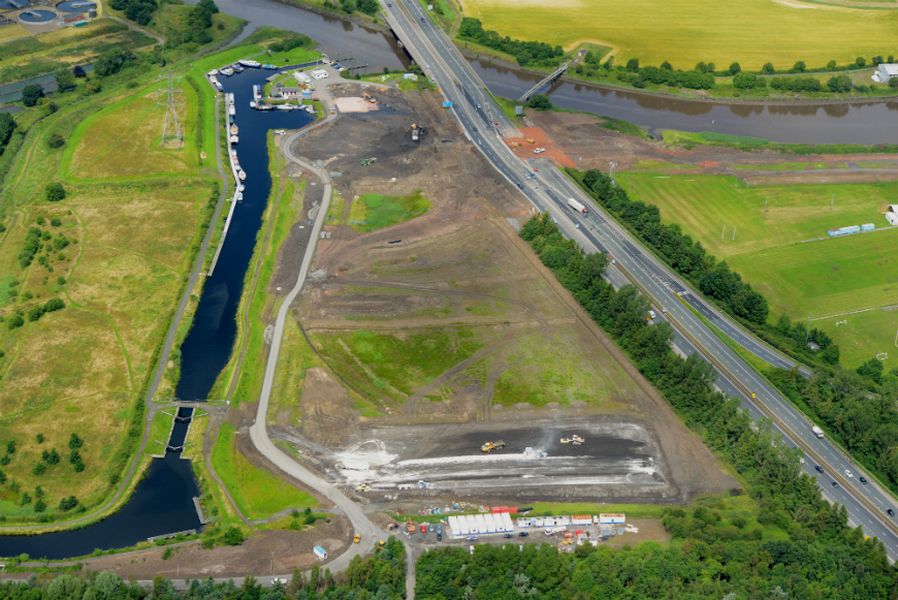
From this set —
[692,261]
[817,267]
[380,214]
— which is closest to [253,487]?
[380,214]

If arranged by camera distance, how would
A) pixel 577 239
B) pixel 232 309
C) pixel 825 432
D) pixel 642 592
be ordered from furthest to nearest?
pixel 577 239 < pixel 232 309 < pixel 825 432 < pixel 642 592

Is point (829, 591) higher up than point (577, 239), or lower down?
lower down

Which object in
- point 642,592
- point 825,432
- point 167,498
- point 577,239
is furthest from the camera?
point 577,239

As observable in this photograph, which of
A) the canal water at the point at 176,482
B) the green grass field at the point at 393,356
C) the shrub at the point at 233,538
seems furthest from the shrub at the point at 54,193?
the shrub at the point at 233,538

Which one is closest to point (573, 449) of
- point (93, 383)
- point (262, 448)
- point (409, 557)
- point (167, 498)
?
point (409, 557)

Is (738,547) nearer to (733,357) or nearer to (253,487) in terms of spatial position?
(733,357)

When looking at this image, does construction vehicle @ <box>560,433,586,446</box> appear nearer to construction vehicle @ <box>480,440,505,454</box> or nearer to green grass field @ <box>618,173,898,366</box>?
construction vehicle @ <box>480,440,505,454</box>

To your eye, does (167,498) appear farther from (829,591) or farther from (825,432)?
(825,432)
